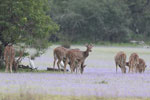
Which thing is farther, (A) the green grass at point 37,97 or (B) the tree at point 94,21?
(B) the tree at point 94,21

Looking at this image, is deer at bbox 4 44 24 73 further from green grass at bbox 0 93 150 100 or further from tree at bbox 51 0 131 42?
tree at bbox 51 0 131 42

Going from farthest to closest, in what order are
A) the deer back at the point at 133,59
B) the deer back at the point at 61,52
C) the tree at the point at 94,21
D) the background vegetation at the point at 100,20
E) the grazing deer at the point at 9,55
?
the tree at the point at 94,21, the background vegetation at the point at 100,20, the deer back at the point at 61,52, the deer back at the point at 133,59, the grazing deer at the point at 9,55

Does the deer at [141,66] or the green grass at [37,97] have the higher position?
the green grass at [37,97]

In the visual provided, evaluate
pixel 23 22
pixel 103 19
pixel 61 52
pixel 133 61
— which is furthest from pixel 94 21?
pixel 23 22

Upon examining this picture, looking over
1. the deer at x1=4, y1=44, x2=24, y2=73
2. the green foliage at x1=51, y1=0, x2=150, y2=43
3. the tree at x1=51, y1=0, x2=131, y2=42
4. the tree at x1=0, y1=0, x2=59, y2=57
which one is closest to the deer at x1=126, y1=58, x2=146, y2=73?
the tree at x1=0, y1=0, x2=59, y2=57

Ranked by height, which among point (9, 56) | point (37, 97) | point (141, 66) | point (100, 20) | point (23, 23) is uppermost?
point (100, 20)

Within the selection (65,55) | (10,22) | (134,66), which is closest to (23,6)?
(10,22)

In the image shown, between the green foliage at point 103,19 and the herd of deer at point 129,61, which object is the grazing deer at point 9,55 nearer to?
the herd of deer at point 129,61

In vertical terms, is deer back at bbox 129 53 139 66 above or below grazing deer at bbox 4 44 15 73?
below

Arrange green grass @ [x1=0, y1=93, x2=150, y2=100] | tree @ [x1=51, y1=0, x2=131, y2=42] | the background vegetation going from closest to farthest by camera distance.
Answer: green grass @ [x1=0, y1=93, x2=150, y2=100], the background vegetation, tree @ [x1=51, y1=0, x2=131, y2=42]

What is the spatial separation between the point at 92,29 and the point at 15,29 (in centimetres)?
6962

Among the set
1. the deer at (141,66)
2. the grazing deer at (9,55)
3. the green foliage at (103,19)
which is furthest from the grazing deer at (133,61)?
the green foliage at (103,19)

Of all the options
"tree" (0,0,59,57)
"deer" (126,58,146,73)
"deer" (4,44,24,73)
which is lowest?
"deer" (126,58,146,73)

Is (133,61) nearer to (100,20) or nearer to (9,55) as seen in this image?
(9,55)
